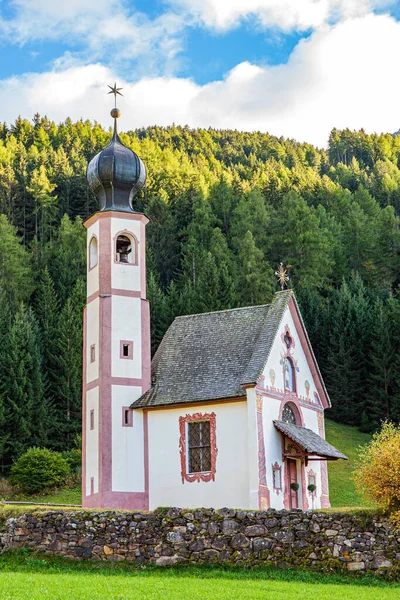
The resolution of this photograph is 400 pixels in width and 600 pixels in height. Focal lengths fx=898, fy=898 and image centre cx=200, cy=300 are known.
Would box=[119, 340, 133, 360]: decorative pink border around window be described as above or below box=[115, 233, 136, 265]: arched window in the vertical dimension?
below

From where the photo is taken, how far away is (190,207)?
9706cm

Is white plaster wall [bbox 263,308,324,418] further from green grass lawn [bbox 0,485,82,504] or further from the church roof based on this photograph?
green grass lawn [bbox 0,485,82,504]

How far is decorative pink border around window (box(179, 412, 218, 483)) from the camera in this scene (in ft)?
106

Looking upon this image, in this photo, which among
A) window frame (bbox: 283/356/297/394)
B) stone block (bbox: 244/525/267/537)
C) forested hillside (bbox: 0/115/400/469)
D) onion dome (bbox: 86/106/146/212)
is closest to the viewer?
stone block (bbox: 244/525/267/537)

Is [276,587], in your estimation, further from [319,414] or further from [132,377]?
[319,414]

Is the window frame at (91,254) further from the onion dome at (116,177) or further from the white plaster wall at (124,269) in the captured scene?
the onion dome at (116,177)

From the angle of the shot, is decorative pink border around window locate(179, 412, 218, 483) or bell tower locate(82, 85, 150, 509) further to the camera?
bell tower locate(82, 85, 150, 509)

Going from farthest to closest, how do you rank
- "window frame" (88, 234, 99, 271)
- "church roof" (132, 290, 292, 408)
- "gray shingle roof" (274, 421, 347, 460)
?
"window frame" (88, 234, 99, 271), "church roof" (132, 290, 292, 408), "gray shingle roof" (274, 421, 347, 460)

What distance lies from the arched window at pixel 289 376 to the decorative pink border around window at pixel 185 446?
376 centimetres

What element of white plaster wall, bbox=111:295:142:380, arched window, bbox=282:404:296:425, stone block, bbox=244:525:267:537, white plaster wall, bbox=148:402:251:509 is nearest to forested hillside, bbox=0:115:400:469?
white plaster wall, bbox=111:295:142:380

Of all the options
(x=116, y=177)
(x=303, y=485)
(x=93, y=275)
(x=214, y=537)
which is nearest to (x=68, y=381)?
(x=93, y=275)

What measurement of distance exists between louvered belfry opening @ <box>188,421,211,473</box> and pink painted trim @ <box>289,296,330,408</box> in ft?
20.3

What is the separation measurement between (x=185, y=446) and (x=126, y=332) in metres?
4.99

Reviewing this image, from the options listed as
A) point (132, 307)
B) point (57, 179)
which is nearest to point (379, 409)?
point (132, 307)
